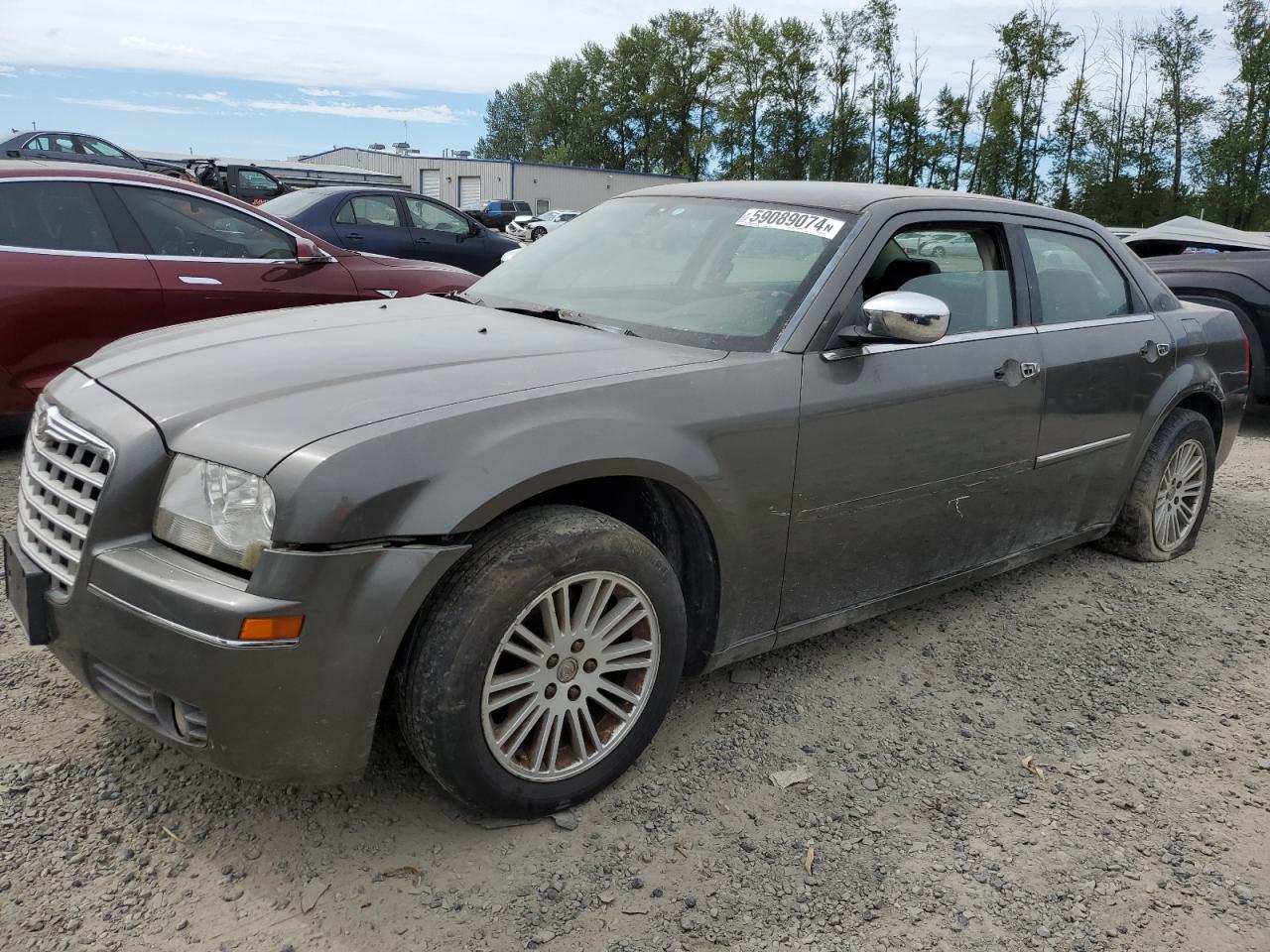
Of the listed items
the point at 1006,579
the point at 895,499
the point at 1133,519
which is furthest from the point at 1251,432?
the point at 895,499

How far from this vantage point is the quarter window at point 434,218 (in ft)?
41.0

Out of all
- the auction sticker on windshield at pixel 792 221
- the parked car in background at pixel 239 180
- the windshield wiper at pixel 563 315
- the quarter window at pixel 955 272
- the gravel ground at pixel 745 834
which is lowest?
the gravel ground at pixel 745 834

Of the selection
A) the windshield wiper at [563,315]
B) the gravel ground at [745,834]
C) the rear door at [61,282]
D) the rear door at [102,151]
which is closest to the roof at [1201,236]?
the gravel ground at [745,834]

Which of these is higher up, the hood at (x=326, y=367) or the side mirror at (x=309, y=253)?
the side mirror at (x=309, y=253)

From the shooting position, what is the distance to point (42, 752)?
2.73 metres

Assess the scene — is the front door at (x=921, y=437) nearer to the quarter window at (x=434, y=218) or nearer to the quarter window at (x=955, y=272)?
the quarter window at (x=955, y=272)

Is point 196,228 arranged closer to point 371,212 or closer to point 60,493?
point 60,493

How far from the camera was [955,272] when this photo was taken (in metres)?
3.62

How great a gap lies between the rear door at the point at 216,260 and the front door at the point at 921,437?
3.84 meters

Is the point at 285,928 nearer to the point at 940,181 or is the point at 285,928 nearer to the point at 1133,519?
the point at 1133,519

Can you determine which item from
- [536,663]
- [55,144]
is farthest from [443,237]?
[55,144]

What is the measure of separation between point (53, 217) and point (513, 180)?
57.8 m

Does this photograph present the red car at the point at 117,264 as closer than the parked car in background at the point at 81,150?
Yes

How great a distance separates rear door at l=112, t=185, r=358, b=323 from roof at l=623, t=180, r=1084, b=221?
277cm
